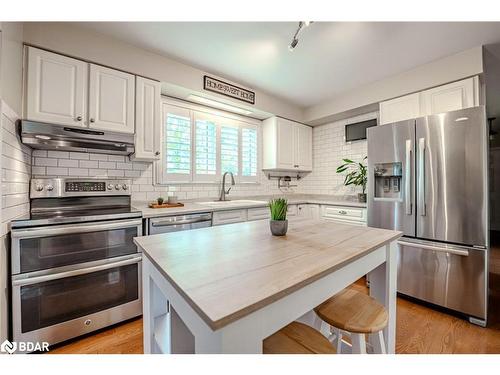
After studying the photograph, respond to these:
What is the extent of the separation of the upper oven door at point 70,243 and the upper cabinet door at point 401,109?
3.06m

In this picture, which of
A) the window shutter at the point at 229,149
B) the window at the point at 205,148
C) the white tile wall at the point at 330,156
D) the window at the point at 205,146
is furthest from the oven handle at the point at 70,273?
the white tile wall at the point at 330,156

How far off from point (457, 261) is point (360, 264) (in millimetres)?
1628

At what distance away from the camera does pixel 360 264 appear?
1.00 m

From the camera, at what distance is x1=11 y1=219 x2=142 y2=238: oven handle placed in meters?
1.43

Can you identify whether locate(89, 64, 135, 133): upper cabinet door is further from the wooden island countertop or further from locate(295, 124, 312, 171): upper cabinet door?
locate(295, 124, 312, 171): upper cabinet door

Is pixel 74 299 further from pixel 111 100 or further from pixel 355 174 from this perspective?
pixel 355 174

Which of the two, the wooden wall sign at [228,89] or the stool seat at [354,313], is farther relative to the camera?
the wooden wall sign at [228,89]

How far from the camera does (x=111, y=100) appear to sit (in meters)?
2.02

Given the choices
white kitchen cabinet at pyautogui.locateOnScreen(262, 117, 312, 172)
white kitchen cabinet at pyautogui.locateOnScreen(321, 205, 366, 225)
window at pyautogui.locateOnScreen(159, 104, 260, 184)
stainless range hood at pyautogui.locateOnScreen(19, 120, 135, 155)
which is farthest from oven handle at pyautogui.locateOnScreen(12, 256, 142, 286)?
white kitchen cabinet at pyautogui.locateOnScreen(321, 205, 366, 225)

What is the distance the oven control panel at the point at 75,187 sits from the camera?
1.84m

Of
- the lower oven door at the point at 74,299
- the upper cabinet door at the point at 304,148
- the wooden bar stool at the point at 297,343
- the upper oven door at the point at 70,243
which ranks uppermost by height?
the upper cabinet door at the point at 304,148

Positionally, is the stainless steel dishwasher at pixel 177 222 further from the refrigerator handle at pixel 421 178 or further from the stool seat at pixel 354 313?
the refrigerator handle at pixel 421 178
